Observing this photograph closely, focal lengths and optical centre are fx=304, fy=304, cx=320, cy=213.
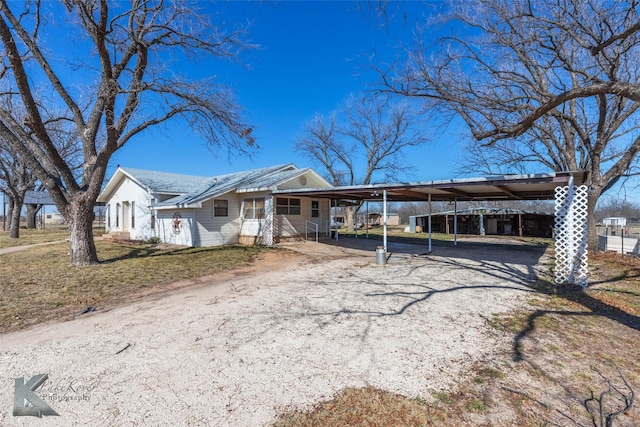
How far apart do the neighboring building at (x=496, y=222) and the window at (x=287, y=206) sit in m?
18.5

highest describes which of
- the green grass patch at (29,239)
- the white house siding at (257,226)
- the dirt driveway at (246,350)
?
the white house siding at (257,226)

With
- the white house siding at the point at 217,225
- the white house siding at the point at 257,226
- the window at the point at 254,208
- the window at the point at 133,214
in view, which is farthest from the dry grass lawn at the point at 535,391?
the window at the point at 133,214

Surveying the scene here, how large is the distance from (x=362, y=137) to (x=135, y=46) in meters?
22.8

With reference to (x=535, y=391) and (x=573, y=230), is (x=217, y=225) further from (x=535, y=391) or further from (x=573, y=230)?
(x=535, y=391)

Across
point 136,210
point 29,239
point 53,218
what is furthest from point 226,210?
point 53,218

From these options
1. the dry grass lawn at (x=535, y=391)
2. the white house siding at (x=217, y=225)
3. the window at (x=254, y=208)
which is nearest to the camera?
the dry grass lawn at (x=535, y=391)

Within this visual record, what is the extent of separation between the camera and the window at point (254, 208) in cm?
1441

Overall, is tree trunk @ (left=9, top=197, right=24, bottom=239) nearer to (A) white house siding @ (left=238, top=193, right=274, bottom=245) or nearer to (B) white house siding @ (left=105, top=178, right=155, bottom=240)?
(B) white house siding @ (left=105, top=178, right=155, bottom=240)

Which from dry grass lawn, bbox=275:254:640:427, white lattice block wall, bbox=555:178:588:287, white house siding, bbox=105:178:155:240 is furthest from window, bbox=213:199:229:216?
white lattice block wall, bbox=555:178:588:287

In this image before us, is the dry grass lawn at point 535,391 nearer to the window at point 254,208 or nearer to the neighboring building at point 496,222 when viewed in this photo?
the window at point 254,208

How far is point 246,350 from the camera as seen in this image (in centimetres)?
361

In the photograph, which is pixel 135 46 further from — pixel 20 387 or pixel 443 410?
pixel 443 410

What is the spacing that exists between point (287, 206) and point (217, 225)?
3455mm

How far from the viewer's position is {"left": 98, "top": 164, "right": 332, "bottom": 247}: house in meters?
13.9
